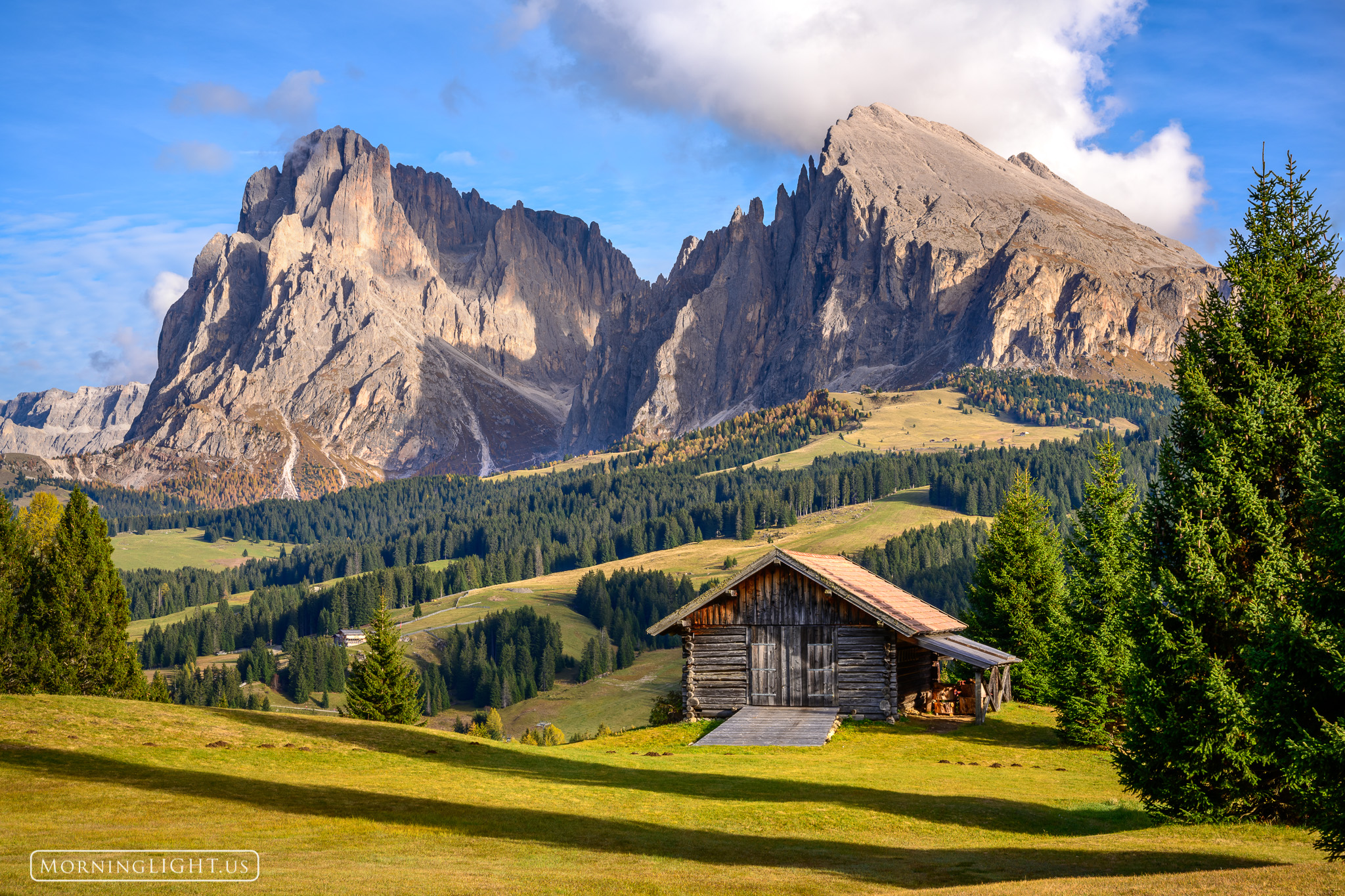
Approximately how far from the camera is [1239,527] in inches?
873

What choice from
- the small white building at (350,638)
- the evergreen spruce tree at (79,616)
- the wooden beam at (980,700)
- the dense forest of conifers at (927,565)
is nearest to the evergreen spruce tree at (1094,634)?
the wooden beam at (980,700)

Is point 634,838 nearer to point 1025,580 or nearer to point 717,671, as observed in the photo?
point 717,671

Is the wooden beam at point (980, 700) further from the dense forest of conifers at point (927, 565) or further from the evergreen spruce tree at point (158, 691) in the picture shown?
the dense forest of conifers at point (927, 565)

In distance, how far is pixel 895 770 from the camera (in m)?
33.5

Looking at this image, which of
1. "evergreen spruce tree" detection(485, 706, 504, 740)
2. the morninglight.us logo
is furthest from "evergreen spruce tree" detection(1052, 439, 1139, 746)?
"evergreen spruce tree" detection(485, 706, 504, 740)

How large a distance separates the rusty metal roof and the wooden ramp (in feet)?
17.0

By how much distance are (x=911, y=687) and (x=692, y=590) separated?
455 ft

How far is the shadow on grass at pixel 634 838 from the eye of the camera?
1903 cm

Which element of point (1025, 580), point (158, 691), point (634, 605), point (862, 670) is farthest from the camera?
point (634, 605)

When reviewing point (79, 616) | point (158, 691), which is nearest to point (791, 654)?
point (79, 616)

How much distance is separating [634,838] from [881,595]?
28.4 meters

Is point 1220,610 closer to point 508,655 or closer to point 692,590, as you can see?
point 508,655

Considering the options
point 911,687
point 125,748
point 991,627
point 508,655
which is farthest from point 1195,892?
point 508,655

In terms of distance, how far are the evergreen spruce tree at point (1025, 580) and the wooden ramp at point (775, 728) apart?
44.5 feet
